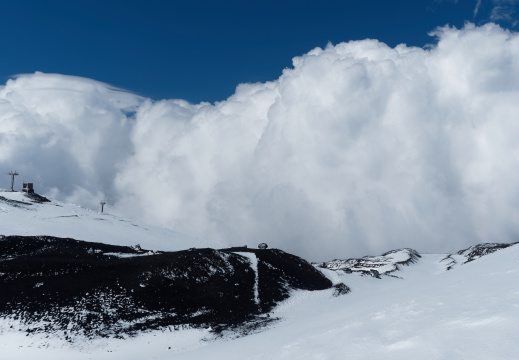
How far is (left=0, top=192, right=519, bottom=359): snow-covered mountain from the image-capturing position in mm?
17047

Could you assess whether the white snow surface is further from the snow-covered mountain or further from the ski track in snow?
the ski track in snow

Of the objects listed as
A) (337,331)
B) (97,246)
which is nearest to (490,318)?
(337,331)

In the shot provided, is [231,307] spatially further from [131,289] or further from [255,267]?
[255,267]

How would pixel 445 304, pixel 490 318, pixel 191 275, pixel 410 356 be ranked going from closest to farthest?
pixel 410 356
pixel 490 318
pixel 445 304
pixel 191 275

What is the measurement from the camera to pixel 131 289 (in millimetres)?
44844

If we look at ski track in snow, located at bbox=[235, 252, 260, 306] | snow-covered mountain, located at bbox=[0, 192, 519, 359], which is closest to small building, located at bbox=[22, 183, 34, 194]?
snow-covered mountain, located at bbox=[0, 192, 519, 359]

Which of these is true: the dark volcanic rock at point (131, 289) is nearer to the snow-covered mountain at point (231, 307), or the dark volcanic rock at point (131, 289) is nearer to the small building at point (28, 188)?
the snow-covered mountain at point (231, 307)

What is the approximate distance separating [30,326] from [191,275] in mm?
18041

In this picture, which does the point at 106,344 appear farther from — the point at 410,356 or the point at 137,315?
the point at 410,356

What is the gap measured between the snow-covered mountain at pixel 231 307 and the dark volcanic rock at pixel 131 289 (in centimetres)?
15

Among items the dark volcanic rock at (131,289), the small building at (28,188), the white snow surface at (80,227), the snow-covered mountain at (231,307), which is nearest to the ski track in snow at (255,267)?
the snow-covered mountain at (231,307)

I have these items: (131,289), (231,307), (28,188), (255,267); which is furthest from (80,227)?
(231,307)

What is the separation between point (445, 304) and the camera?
20500 millimetres

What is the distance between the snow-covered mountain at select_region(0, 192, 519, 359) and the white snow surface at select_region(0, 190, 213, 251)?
1.42 m
